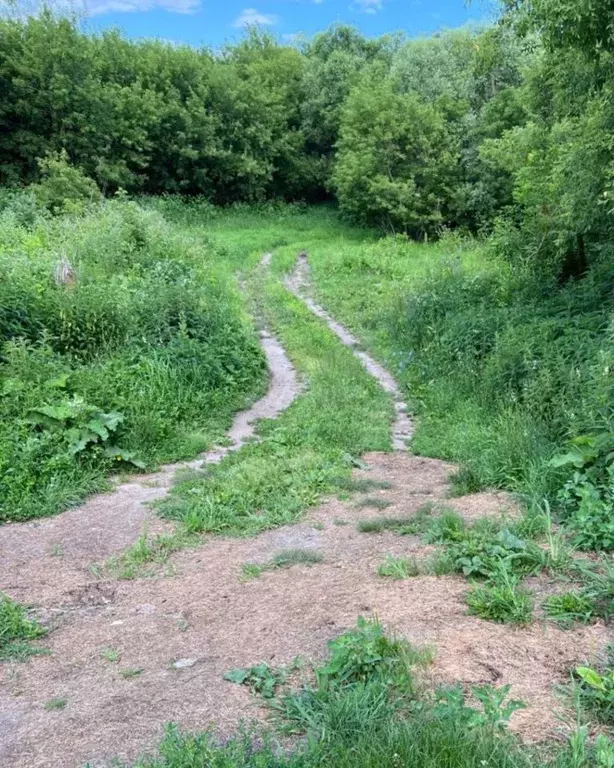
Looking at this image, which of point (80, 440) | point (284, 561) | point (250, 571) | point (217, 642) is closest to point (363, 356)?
point (80, 440)

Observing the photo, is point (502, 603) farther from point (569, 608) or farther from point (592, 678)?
point (592, 678)

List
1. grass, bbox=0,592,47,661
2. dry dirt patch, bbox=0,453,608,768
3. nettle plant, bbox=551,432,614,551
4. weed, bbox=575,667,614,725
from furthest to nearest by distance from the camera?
nettle plant, bbox=551,432,614,551 → grass, bbox=0,592,47,661 → dry dirt patch, bbox=0,453,608,768 → weed, bbox=575,667,614,725

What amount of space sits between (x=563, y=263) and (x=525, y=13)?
424 centimetres

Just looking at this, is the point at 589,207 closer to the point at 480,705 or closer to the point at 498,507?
the point at 498,507

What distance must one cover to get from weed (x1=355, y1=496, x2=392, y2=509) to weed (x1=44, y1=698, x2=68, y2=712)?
313cm

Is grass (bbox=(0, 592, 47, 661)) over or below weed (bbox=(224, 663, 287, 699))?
over

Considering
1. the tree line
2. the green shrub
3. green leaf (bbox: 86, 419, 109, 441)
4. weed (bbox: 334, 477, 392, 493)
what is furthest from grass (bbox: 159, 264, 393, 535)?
the green shrub

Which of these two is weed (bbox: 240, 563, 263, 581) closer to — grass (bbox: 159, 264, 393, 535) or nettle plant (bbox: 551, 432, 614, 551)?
grass (bbox: 159, 264, 393, 535)

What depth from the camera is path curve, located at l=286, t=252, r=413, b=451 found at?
8.17 metres

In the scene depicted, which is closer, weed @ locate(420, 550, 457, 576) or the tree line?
weed @ locate(420, 550, 457, 576)

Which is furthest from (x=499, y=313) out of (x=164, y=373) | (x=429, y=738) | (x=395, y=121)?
(x=395, y=121)

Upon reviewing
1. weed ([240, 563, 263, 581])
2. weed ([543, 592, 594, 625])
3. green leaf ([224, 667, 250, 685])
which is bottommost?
weed ([543, 592, 594, 625])

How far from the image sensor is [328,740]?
258 centimetres

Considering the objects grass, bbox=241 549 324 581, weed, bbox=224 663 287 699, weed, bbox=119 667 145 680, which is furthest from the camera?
grass, bbox=241 549 324 581
